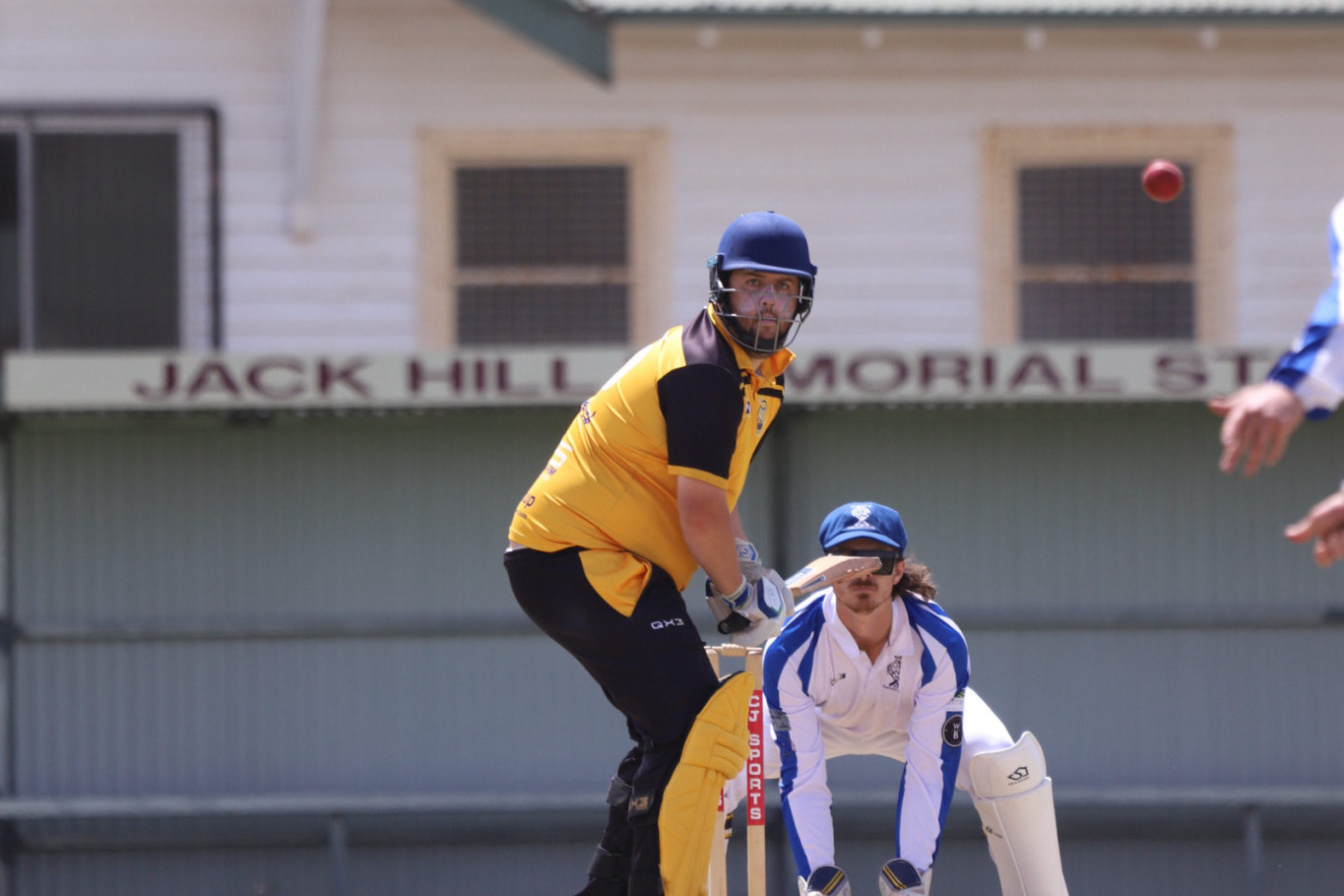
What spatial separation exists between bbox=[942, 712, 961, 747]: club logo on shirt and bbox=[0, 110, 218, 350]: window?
233 inches

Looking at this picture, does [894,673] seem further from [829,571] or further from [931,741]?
[829,571]

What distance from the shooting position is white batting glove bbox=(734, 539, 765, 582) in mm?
4562

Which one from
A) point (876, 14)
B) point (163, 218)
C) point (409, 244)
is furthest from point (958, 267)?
point (163, 218)

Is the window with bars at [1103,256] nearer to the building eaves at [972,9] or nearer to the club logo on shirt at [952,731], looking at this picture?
the building eaves at [972,9]

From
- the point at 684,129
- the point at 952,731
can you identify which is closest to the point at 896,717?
the point at 952,731

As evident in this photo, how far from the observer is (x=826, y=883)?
197 inches

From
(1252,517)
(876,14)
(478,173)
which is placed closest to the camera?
(1252,517)

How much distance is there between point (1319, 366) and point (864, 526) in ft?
7.62

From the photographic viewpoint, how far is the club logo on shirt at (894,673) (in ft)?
18.5

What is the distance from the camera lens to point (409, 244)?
393 inches

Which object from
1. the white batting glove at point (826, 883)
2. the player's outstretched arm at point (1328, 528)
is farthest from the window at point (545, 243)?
the player's outstretched arm at point (1328, 528)

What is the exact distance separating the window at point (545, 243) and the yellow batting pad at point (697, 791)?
608 cm

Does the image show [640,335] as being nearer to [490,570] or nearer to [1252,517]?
[490,570]

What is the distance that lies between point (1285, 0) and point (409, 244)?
16.6ft
